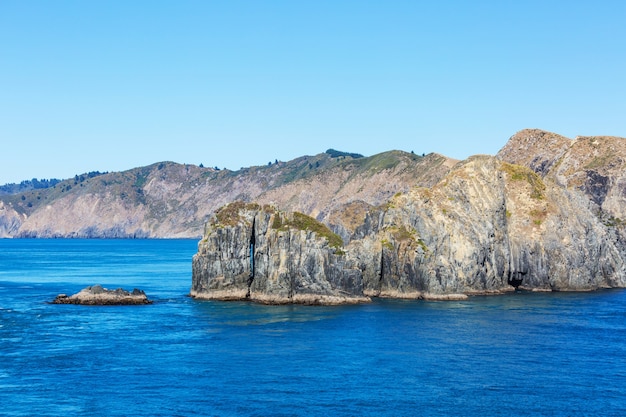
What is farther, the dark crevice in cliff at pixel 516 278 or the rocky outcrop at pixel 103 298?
the dark crevice in cliff at pixel 516 278

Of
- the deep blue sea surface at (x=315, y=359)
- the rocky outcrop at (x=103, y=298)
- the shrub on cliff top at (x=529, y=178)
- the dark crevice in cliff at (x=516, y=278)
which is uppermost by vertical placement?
the shrub on cliff top at (x=529, y=178)

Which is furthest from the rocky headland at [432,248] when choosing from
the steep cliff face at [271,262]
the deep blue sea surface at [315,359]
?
the deep blue sea surface at [315,359]

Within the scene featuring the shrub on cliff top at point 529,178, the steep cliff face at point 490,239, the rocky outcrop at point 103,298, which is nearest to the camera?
the rocky outcrop at point 103,298

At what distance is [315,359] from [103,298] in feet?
183

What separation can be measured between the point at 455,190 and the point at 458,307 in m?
31.4

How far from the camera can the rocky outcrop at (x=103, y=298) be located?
412 feet

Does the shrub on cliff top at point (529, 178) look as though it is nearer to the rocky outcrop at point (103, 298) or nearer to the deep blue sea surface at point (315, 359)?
the deep blue sea surface at point (315, 359)

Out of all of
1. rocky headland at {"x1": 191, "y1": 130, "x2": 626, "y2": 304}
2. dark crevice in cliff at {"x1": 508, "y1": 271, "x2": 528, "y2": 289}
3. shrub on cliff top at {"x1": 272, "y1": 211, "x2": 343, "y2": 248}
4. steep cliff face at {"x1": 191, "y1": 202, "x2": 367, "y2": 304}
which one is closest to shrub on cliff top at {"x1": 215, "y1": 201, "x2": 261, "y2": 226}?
steep cliff face at {"x1": 191, "y1": 202, "x2": 367, "y2": 304}

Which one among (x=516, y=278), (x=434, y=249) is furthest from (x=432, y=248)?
(x=516, y=278)

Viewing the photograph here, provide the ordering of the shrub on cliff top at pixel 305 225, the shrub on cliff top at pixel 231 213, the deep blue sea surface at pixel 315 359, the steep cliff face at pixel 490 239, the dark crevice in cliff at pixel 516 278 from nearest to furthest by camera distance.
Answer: the deep blue sea surface at pixel 315 359 < the shrub on cliff top at pixel 305 225 < the shrub on cliff top at pixel 231 213 < the steep cliff face at pixel 490 239 < the dark crevice in cliff at pixel 516 278

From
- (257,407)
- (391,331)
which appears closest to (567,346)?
(391,331)

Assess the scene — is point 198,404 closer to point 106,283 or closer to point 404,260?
point 404,260

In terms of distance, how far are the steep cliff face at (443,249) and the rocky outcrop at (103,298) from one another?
33.0 ft

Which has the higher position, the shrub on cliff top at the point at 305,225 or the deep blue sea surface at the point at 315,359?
the shrub on cliff top at the point at 305,225
